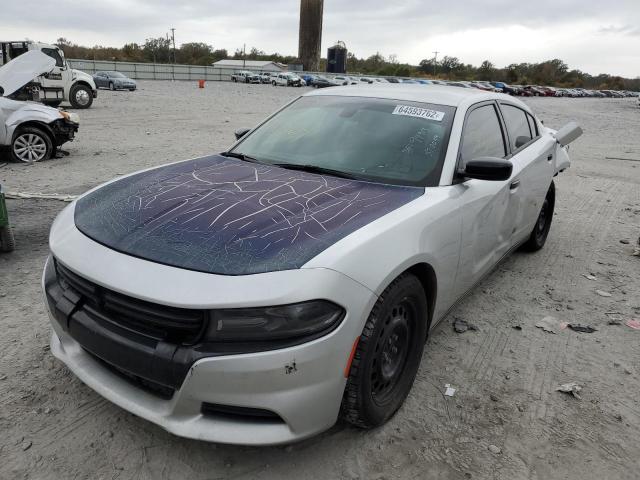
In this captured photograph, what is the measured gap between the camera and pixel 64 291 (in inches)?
90.7

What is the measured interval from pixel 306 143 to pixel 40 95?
55.3ft

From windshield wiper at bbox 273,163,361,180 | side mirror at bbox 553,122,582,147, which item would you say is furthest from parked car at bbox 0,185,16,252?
side mirror at bbox 553,122,582,147

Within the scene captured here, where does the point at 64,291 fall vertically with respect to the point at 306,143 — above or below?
below

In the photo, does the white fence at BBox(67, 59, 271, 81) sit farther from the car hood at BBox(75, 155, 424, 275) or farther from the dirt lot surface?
the car hood at BBox(75, 155, 424, 275)

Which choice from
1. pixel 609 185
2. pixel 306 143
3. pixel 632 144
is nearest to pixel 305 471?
pixel 306 143

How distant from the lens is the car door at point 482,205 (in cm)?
298

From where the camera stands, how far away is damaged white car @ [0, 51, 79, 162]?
306 inches

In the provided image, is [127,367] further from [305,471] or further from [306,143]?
[306,143]

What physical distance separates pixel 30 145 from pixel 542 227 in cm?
817

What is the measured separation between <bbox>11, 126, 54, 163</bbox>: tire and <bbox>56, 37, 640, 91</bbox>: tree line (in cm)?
8698

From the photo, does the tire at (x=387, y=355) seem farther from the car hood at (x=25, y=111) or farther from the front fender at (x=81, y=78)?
the front fender at (x=81, y=78)

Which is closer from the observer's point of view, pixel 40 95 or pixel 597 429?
pixel 597 429

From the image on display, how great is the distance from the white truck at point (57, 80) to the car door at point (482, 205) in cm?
1659

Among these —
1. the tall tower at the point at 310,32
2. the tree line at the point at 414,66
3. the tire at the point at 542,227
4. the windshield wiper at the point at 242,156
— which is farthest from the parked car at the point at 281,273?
the tree line at the point at 414,66
